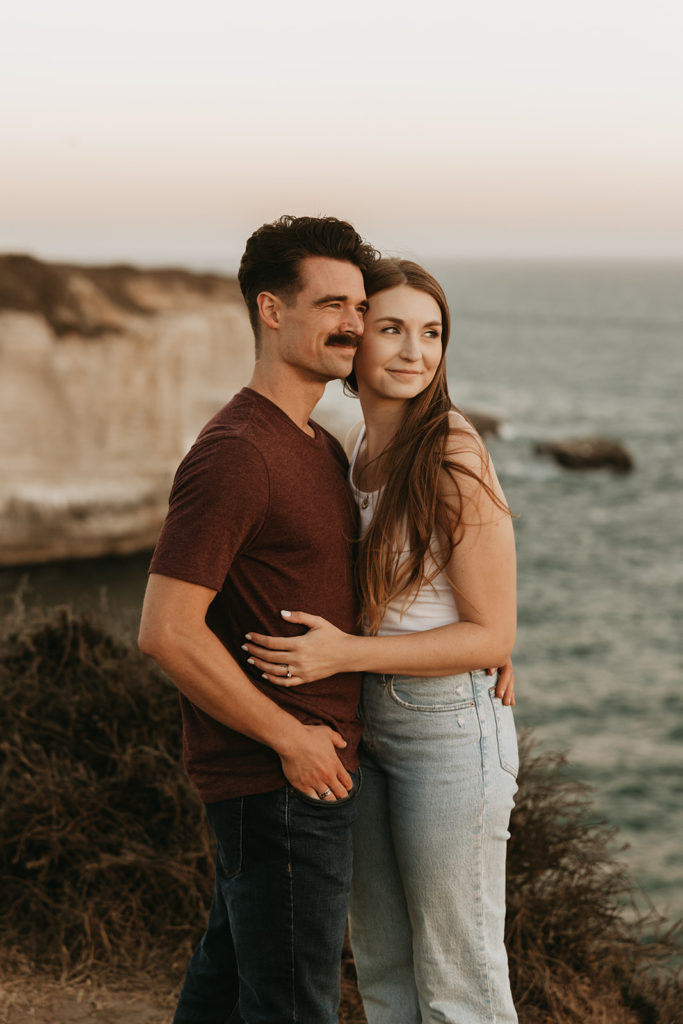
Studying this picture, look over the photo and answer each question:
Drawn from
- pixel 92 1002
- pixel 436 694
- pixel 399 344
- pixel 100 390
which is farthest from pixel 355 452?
pixel 100 390

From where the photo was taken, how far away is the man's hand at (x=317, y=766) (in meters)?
2.49

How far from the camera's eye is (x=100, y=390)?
22141mm

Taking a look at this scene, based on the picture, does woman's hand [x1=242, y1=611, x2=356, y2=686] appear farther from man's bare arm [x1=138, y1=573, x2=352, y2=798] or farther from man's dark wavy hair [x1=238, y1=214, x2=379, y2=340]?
man's dark wavy hair [x1=238, y1=214, x2=379, y2=340]

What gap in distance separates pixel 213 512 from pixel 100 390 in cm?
2052

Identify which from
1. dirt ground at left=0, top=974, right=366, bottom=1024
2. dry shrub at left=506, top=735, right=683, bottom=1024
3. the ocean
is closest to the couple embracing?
dirt ground at left=0, top=974, right=366, bottom=1024

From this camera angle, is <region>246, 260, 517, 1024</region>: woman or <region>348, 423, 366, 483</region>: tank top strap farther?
<region>348, 423, 366, 483</region>: tank top strap

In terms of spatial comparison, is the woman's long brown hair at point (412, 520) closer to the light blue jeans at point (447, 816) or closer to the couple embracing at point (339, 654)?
the couple embracing at point (339, 654)

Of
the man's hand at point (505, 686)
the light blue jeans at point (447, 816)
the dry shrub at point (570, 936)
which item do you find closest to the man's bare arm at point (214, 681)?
the light blue jeans at point (447, 816)

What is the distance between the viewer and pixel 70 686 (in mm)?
4895

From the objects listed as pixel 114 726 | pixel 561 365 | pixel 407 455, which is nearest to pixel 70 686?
pixel 114 726

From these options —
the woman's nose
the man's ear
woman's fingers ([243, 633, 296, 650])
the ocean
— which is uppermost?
the man's ear

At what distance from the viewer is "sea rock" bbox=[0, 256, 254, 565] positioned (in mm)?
20562

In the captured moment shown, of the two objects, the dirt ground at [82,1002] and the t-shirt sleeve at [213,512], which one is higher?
the t-shirt sleeve at [213,512]

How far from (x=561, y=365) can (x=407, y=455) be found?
86133mm
